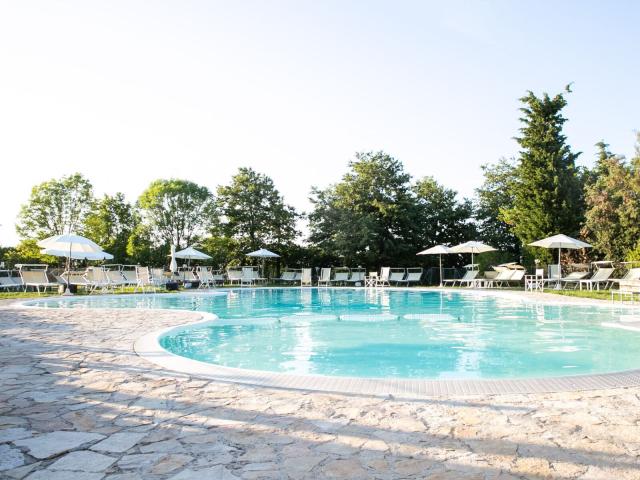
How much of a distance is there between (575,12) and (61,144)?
25.4 metres

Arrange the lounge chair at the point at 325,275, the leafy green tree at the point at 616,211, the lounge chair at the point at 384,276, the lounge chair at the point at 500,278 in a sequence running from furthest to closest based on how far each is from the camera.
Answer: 1. the lounge chair at the point at 325,275
2. the lounge chair at the point at 384,276
3. the lounge chair at the point at 500,278
4. the leafy green tree at the point at 616,211

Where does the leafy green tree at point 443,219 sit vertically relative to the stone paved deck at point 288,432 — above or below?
above

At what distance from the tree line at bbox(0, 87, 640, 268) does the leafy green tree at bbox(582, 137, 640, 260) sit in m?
0.04

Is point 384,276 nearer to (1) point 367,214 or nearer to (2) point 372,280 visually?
(2) point 372,280

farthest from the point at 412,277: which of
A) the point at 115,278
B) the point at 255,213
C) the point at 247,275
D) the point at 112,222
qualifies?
the point at 112,222

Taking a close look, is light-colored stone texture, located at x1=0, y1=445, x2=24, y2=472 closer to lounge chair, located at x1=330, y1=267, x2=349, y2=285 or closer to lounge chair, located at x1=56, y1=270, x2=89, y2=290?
lounge chair, located at x1=56, y1=270, x2=89, y2=290

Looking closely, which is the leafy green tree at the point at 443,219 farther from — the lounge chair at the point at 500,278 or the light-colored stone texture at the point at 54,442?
the light-colored stone texture at the point at 54,442

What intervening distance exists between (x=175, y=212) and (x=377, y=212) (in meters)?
15.5

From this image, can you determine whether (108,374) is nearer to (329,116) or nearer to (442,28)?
(442,28)

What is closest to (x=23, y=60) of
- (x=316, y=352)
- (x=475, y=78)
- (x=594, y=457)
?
(x=316, y=352)

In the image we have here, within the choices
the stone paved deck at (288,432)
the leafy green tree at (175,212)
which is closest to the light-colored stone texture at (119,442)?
the stone paved deck at (288,432)

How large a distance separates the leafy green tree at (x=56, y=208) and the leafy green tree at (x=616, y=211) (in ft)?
111

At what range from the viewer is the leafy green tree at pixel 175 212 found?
32.1m

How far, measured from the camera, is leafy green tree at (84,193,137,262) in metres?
32.3
